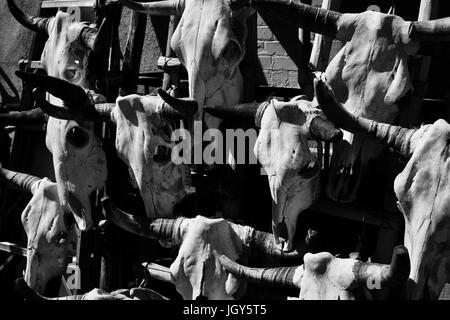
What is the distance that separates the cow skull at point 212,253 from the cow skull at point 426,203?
50cm

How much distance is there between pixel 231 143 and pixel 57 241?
0.93 meters

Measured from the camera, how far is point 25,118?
392 centimetres

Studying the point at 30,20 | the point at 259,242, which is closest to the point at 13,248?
Result: the point at 30,20

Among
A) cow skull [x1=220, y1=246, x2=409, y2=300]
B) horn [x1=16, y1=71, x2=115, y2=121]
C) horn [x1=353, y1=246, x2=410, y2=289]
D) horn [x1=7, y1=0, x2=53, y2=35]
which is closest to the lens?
horn [x1=353, y1=246, x2=410, y2=289]

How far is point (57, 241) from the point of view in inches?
150

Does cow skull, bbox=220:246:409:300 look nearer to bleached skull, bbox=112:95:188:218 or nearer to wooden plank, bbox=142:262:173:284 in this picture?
wooden plank, bbox=142:262:173:284

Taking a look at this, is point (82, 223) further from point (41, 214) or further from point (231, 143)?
point (231, 143)

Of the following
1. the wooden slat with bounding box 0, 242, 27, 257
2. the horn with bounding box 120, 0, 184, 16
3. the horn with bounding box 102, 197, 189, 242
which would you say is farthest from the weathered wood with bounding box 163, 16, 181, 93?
the wooden slat with bounding box 0, 242, 27, 257

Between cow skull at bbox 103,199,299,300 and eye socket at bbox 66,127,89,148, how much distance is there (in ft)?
2.03

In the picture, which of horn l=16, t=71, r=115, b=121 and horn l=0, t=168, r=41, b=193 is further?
horn l=0, t=168, r=41, b=193

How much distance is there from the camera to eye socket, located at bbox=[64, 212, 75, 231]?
150 inches

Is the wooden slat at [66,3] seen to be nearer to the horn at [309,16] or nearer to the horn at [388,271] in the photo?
the horn at [309,16]

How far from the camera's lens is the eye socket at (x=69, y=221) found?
150 inches

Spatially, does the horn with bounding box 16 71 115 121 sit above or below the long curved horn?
above
